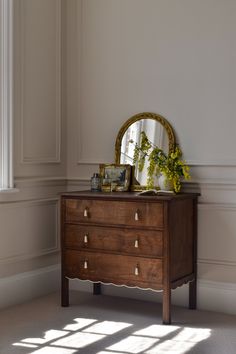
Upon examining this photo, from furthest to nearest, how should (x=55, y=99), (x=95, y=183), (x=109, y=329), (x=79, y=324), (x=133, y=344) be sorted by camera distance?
(x=55, y=99)
(x=95, y=183)
(x=79, y=324)
(x=109, y=329)
(x=133, y=344)

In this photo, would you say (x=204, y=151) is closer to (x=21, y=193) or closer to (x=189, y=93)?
(x=189, y=93)

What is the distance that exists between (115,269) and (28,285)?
29.6 inches

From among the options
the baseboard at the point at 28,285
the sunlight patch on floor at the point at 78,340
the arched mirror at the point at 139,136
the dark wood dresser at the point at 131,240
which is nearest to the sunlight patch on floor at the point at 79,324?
the sunlight patch on floor at the point at 78,340

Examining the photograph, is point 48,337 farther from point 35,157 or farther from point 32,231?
point 35,157

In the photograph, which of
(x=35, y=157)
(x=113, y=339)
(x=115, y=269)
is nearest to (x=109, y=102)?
(x=35, y=157)

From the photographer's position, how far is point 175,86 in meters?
4.23

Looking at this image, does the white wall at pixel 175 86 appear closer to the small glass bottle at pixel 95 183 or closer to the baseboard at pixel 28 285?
the small glass bottle at pixel 95 183

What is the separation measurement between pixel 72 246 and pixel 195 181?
3.02 feet

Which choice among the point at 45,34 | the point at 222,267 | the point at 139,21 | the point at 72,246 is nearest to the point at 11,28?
the point at 45,34

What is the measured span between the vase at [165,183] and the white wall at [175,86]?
0.51ft

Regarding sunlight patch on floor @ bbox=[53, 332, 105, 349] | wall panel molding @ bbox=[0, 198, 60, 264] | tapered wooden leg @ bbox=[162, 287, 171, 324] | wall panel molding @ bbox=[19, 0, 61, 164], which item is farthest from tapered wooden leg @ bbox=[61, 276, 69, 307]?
wall panel molding @ bbox=[19, 0, 61, 164]

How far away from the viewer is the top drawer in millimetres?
3796

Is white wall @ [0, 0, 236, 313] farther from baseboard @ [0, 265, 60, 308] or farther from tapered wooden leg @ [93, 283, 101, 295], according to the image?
tapered wooden leg @ [93, 283, 101, 295]

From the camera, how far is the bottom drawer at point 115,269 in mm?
3807
